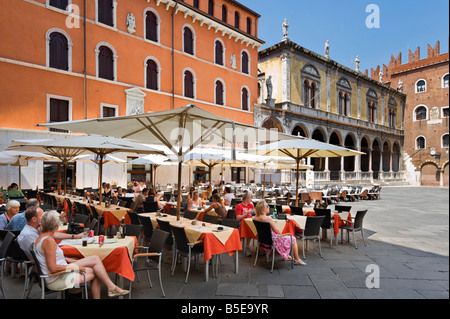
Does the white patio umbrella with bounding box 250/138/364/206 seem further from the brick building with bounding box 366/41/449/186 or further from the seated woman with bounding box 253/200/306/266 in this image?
the brick building with bounding box 366/41/449/186

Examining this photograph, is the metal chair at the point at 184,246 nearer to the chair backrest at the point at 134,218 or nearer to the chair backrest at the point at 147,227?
the chair backrest at the point at 147,227

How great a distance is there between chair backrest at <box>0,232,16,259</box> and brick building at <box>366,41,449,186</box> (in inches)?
1591

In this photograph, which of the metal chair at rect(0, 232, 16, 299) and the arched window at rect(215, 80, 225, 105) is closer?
the metal chair at rect(0, 232, 16, 299)

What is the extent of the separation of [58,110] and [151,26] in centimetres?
763

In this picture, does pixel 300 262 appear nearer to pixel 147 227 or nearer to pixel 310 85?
pixel 147 227

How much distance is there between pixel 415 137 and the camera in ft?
128

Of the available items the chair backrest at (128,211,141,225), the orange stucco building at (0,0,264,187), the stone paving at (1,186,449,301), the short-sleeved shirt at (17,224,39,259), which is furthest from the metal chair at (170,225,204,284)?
the orange stucco building at (0,0,264,187)

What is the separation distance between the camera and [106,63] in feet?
52.1

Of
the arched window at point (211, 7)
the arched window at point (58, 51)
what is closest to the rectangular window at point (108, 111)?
the arched window at point (58, 51)

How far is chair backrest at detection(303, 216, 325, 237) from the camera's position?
5809 millimetres

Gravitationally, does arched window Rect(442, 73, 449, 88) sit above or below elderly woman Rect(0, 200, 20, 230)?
above

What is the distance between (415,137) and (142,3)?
3861 centimetres

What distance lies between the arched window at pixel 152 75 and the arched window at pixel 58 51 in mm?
4483
